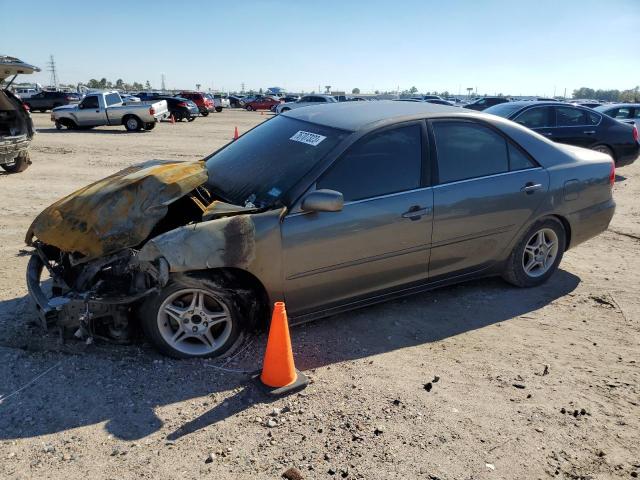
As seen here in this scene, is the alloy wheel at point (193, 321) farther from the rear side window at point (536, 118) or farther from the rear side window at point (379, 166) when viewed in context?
the rear side window at point (536, 118)

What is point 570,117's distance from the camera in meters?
10.5

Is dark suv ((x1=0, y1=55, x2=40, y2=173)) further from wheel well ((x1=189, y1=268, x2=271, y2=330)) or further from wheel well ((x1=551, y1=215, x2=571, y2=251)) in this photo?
wheel well ((x1=551, y1=215, x2=571, y2=251))

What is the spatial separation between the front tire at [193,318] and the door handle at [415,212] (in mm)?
1414

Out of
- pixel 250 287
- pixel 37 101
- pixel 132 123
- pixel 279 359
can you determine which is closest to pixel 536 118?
pixel 250 287

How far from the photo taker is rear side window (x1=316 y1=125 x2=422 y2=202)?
3680 mm

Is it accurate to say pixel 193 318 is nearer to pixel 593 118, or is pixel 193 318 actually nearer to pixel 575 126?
pixel 575 126

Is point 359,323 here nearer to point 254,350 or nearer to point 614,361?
point 254,350

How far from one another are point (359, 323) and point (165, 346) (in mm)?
1525

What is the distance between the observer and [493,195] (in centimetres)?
423

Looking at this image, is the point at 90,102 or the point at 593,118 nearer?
the point at 593,118

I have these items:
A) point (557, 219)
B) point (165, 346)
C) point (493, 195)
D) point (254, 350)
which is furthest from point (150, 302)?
point (557, 219)

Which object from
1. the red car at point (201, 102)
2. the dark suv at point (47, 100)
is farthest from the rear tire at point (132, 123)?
the dark suv at point (47, 100)

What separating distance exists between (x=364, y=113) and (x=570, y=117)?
8.07 m

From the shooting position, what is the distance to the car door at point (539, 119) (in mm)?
10078
